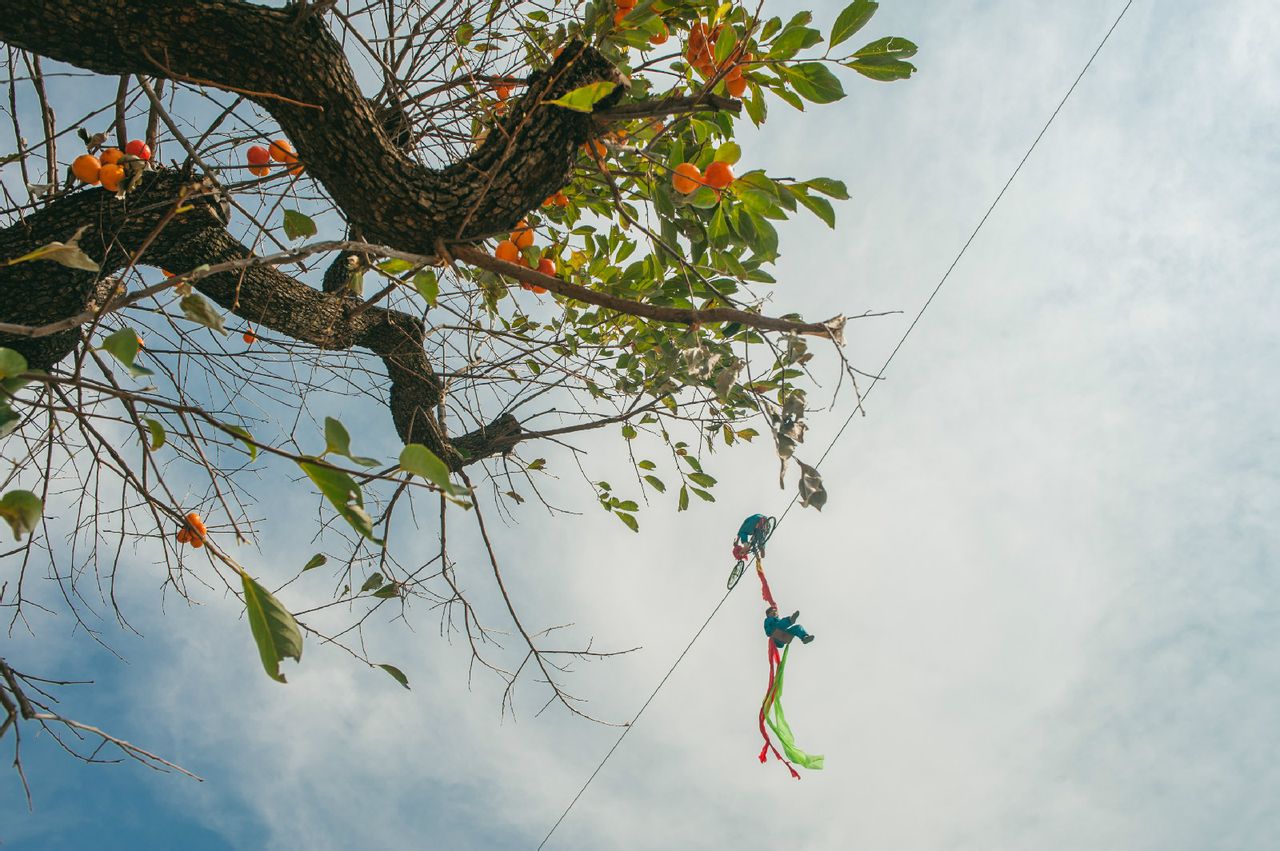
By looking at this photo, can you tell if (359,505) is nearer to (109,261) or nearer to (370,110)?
(370,110)

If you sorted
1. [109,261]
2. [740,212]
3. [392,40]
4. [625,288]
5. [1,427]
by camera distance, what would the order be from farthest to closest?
[392,40]
[625,288]
[109,261]
[740,212]
[1,427]

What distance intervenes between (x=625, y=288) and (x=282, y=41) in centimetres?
77

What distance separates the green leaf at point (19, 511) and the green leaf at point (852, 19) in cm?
116

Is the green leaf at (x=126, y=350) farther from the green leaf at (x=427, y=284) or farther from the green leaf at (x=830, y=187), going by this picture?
the green leaf at (x=830, y=187)

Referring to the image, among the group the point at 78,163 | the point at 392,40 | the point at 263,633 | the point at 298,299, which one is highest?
the point at 392,40

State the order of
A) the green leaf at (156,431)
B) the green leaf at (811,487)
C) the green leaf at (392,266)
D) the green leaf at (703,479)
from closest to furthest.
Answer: the green leaf at (156,431) → the green leaf at (811,487) → the green leaf at (392,266) → the green leaf at (703,479)

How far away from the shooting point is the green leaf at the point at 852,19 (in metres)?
1.10

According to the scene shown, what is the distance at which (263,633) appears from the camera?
2.53 ft

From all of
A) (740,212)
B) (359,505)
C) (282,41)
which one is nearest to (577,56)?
(740,212)

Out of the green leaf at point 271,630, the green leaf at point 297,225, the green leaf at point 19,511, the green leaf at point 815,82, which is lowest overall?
the green leaf at point 271,630

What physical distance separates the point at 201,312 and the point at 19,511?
286mm

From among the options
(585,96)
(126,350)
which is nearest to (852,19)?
(585,96)

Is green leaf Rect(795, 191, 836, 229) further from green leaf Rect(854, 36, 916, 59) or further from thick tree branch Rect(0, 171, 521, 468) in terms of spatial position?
thick tree branch Rect(0, 171, 521, 468)

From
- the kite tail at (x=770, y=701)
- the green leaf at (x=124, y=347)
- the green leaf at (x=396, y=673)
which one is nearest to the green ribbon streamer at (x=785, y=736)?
the kite tail at (x=770, y=701)
